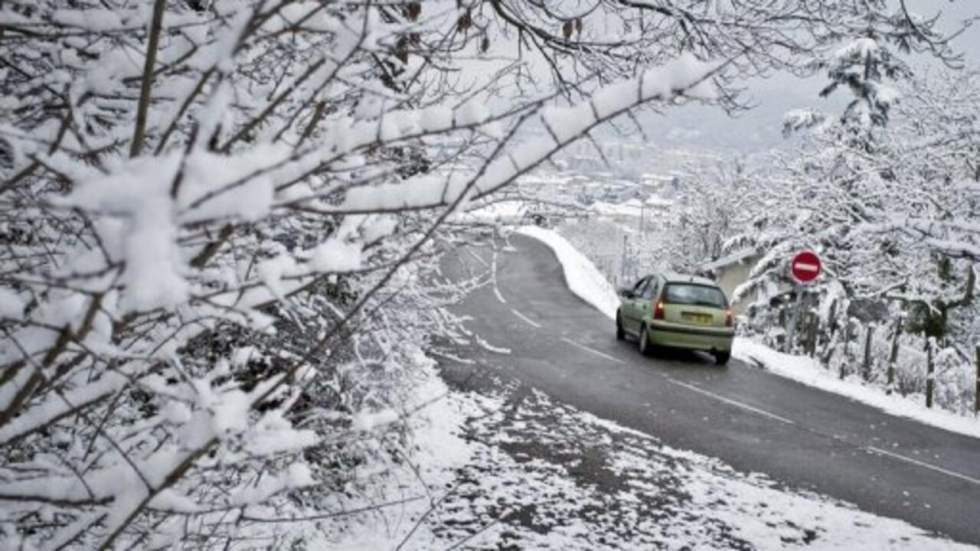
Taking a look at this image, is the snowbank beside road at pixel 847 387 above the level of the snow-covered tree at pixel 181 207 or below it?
below

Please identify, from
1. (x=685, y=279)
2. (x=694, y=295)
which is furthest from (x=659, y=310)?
(x=685, y=279)

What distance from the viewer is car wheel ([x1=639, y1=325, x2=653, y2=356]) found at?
14690 millimetres

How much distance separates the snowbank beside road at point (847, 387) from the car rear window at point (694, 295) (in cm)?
188

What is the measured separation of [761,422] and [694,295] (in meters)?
4.49

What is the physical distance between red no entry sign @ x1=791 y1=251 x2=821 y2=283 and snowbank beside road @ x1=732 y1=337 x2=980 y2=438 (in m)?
1.82

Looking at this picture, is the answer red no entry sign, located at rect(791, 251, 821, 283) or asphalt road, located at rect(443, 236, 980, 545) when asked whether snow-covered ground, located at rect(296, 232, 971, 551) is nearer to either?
asphalt road, located at rect(443, 236, 980, 545)

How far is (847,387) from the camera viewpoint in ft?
45.5

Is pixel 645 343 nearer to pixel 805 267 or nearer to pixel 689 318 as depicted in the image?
pixel 689 318

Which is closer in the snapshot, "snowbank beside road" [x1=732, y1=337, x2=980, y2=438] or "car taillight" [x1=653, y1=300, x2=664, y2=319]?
"snowbank beside road" [x1=732, y1=337, x2=980, y2=438]

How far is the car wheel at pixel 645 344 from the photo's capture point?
14.7m

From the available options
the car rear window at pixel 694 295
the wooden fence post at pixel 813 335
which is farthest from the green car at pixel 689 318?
the wooden fence post at pixel 813 335

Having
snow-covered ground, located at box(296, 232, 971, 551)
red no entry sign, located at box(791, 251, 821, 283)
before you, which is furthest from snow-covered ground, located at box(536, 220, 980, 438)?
snow-covered ground, located at box(296, 232, 971, 551)

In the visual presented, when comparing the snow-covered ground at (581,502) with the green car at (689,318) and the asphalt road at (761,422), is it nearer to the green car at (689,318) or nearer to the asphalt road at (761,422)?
the asphalt road at (761,422)

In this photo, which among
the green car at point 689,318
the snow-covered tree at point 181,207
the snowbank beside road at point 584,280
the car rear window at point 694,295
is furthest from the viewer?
the snowbank beside road at point 584,280
